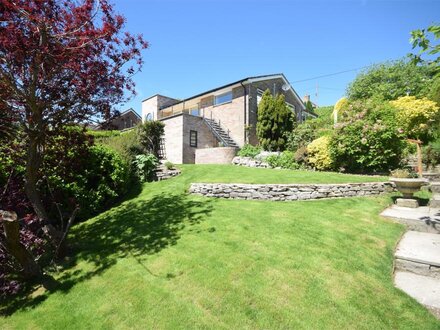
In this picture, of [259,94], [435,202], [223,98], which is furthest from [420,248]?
[223,98]

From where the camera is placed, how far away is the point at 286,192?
30.4 feet

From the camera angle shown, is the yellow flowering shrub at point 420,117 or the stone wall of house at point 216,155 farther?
the stone wall of house at point 216,155

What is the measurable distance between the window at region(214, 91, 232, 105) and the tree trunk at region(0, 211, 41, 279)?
19866mm

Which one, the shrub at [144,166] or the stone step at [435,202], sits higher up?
the shrub at [144,166]

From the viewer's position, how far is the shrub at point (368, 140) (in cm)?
1135

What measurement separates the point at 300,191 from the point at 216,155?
9.87 metres

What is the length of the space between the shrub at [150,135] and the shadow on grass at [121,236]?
6.67 metres

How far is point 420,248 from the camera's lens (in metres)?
5.37

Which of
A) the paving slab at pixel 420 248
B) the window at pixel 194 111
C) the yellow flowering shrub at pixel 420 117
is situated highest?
the window at pixel 194 111

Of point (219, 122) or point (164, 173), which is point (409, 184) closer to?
point (164, 173)

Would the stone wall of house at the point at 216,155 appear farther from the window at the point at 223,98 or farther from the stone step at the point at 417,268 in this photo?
the stone step at the point at 417,268

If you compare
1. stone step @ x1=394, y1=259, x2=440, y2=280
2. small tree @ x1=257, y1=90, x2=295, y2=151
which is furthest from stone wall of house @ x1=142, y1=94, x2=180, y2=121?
stone step @ x1=394, y1=259, x2=440, y2=280

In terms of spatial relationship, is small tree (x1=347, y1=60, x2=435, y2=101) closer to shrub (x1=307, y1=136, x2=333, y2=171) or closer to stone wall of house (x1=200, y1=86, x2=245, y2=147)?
stone wall of house (x1=200, y1=86, x2=245, y2=147)

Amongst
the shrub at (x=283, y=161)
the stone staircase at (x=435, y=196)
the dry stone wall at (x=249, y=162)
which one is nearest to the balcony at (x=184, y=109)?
the dry stone wall at (x=249, y=162)
